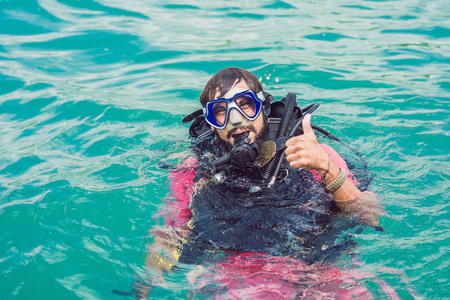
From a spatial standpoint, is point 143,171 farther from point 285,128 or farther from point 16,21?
point 16,21

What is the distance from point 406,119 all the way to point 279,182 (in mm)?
2687

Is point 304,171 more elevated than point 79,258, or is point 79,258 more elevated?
point 304,171

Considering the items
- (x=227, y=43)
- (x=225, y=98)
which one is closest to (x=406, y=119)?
(x=225, y=98)

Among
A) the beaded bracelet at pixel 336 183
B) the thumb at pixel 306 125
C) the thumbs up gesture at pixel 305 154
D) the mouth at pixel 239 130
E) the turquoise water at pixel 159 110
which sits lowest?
the turquoise water at pixel 159 110

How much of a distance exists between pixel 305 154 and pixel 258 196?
0.67 m

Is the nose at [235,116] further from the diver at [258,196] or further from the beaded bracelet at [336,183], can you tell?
the beaded bracelet at [336,183]

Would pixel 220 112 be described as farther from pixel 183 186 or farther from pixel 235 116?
pixel 183 186

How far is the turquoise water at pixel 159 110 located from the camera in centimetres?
331

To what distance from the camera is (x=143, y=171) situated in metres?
4.50

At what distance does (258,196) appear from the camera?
11.3 feet

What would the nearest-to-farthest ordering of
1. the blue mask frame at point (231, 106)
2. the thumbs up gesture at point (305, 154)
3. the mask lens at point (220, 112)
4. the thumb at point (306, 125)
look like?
1. the thumbs up gesture at point (305, 154)
2. the thumb at point (306, 125)
3. the blue mask frame at point (231, 106)
4. the mask lens at point (220, 112)

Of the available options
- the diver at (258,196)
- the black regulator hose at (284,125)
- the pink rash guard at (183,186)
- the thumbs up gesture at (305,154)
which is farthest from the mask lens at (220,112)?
the thumbs up gesture at (305,154)

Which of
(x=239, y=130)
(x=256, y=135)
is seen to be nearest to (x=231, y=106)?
(x=239, y=130)

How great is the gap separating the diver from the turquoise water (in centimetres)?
23
